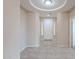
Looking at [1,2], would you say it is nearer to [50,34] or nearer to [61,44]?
[61,44]

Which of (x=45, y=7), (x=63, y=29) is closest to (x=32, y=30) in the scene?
(x=63, y=29)

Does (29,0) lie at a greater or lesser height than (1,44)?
greater

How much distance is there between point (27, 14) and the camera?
835 centimetres

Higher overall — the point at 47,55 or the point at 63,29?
the point at 63,29

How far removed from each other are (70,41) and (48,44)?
8.28 feet

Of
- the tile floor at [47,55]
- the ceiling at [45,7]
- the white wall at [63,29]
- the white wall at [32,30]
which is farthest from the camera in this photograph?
the white wall at [63,29]

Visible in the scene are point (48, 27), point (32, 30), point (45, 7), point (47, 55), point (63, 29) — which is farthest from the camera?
point (48, 27)

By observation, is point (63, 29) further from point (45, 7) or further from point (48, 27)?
point (45, 7)

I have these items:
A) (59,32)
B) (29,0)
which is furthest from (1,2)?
(59,32)

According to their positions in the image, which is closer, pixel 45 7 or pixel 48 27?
pixel 45 7

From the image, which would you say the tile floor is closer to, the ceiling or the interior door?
the ceiling

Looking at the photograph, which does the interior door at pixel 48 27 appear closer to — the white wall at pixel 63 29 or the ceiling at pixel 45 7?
the white wall at pixel 63 29

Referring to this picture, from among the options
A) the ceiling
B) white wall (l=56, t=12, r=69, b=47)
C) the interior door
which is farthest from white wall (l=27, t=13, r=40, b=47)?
the interior door

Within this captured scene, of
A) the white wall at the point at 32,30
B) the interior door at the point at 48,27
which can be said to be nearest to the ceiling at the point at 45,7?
the white wall at the point at 32,30
